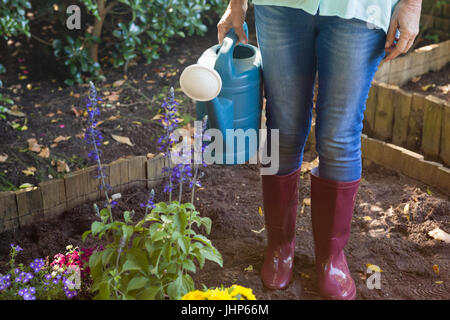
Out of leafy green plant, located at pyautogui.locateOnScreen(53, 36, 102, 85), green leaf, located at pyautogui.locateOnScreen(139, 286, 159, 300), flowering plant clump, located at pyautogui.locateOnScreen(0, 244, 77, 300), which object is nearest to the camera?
green leaf, located at pyautogui.locateOnScreen(139, 286, 159, 300)

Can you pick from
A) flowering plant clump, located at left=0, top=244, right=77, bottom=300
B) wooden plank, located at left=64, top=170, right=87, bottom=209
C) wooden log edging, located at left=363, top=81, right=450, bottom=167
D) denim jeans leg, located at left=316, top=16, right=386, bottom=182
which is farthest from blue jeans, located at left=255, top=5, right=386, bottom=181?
wooden log edging, located at left=363, top=81, right=450, bottom=167

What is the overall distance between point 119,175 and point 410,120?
161cm

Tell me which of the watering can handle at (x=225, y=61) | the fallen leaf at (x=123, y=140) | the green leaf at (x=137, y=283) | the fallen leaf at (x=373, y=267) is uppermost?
the watering can handle at (x=225, y=61)

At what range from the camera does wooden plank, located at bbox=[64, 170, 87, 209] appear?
273cm

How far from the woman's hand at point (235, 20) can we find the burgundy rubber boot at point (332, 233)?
0.59 metres

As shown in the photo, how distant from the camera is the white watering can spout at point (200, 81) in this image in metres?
1.95

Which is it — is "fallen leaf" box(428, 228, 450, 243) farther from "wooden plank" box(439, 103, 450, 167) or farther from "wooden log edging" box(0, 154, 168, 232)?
"wooden log edging" box(0, 154, 168, 232)

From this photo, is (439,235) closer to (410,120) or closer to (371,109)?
(410,120)

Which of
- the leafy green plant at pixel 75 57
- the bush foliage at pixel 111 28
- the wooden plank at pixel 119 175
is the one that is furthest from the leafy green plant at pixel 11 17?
the wooden plank at pixel 119 175

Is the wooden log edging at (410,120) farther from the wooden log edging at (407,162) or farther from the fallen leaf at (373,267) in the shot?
the fallen leaf at (373,267)

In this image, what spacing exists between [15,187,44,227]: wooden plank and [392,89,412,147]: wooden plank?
76.3 inches

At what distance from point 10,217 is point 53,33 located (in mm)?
1976

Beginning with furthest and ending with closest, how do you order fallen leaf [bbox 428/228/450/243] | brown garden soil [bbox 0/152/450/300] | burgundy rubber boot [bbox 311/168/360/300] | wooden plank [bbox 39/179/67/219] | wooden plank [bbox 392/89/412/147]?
wooden plank [bbox 392/89/412/147] → wooden plank [bbox 39/179/67/219] → fallen leaf [bbox 428/228/450/243] → brown garden soil [bbox 0/152/450/300] → burgundy rubber boot [bbox 311/168/360/300]

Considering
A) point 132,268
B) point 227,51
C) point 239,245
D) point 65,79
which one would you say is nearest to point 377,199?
point 239,245
